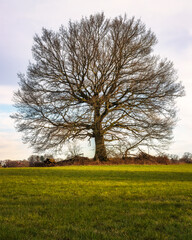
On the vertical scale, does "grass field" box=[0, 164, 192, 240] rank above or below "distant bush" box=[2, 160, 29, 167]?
below

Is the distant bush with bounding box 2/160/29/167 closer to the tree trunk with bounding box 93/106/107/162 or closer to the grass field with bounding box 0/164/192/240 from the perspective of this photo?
the tree trunk with bounding box 93/106/107/162

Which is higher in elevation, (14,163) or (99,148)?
(99,148)

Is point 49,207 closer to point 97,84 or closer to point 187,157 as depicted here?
point 97,84

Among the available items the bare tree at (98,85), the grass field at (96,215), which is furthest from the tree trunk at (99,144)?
the grass field at (96,215)

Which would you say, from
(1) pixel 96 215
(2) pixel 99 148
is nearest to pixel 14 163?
(2) pixel 99 148

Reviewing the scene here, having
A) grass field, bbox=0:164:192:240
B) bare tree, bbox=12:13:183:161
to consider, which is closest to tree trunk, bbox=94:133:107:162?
bare tree, bbox=12:13:183:161

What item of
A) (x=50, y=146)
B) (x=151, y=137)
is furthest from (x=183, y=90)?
(x=50, y=146)

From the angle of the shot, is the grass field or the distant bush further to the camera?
the distant bush

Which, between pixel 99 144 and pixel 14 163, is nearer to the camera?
pixel 99 144

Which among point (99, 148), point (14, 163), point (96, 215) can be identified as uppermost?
point (99, 148)

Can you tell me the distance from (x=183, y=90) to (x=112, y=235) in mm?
19303

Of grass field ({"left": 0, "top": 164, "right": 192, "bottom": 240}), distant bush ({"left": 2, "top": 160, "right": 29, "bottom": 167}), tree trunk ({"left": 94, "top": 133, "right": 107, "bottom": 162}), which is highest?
tree trunk ({"left": 94, "top": 133, "right": 107, "bottom": 162})

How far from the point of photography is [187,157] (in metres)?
23.9

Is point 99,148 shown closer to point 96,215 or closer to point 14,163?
point 14,163
